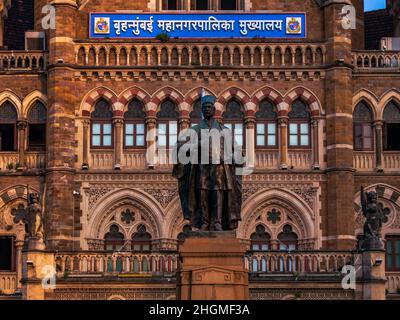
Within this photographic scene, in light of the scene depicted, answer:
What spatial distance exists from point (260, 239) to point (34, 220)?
891 cm

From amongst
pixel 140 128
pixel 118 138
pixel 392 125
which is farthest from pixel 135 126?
pixel 392 125

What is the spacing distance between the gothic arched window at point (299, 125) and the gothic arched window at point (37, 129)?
9165 mm

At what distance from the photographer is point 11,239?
4250cm

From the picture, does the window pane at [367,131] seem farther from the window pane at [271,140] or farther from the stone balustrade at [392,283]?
the stone balustrade at [392,283]

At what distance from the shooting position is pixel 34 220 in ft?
124

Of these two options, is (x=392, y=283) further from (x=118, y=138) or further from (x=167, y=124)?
(x=118, y=138)

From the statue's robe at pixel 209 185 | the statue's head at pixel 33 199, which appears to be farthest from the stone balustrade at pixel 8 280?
the statue's robe at pixel 209 185

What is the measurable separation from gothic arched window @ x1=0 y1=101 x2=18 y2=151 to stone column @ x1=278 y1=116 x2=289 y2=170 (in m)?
9.82

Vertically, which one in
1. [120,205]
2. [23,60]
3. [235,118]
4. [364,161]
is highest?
[23,60]

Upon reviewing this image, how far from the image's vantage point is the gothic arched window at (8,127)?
43.2 metres
